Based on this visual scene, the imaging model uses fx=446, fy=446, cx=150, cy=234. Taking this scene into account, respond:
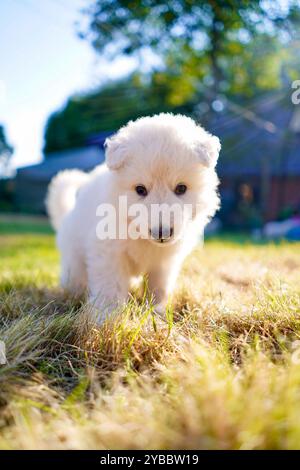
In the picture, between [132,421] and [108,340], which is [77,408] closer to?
[132,421]

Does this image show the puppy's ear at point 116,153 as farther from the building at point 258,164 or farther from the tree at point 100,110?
the tree at point 100,110

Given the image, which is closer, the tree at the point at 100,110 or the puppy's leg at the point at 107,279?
the puppy's leg at the point at 107,279

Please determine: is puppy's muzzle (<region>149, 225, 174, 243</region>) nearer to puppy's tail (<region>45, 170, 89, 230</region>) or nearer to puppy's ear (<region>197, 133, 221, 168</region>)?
puppy's ear (<region>197, 133, 221, 168</region>)

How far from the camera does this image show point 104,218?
11.5ft

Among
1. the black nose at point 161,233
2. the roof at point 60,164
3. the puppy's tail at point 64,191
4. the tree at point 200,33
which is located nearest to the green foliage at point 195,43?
the tree at point 200,33

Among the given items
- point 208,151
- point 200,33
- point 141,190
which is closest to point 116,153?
point 141,190

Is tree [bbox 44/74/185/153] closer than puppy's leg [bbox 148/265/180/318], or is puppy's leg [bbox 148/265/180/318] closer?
puppy's leg [bbox 148/265/180/318]

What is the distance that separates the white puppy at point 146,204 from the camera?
9.78 ft

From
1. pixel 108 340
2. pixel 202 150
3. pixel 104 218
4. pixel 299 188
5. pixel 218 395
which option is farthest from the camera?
pixel 299 188

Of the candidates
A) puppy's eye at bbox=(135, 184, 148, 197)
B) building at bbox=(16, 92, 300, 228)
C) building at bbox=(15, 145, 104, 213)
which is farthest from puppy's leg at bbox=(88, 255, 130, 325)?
building at bbox=(15, 145, 104, 213)

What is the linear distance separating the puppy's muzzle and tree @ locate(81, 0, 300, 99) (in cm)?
807

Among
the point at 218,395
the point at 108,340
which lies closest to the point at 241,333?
the point at 108,340

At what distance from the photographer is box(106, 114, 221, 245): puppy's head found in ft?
9.52
